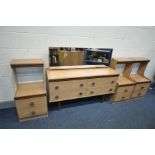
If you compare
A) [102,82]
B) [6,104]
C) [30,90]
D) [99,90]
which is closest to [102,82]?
[102,82]

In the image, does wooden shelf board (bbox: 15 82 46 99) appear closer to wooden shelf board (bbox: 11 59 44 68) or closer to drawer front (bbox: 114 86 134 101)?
wooden shelf board (bbox: 11 59 44 68)

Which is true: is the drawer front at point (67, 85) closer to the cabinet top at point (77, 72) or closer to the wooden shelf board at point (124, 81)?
the cabinet top at point (77, 72)

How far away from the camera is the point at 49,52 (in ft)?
6.39

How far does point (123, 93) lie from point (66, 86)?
123 centimetres

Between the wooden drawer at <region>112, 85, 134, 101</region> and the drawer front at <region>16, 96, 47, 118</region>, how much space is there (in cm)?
136

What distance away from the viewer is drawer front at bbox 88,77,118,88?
204cm

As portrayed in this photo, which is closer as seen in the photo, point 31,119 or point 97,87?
point 31,119

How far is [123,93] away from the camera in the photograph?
7.98ft

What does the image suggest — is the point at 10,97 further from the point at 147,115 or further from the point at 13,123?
the point at 147,115

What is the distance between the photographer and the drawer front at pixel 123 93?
237 cm

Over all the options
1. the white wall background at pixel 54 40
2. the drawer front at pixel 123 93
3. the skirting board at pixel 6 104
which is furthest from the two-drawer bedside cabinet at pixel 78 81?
the skirting board at pixel 6 104

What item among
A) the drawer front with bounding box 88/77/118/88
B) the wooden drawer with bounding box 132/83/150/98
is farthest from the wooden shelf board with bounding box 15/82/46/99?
the wooden drawer with bounding box 132/83/150/98
